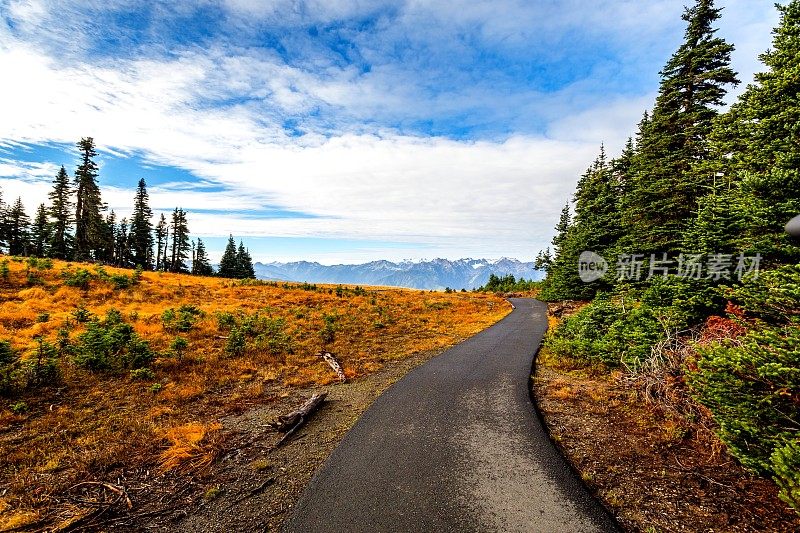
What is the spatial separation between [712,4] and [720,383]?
20024 millimetres

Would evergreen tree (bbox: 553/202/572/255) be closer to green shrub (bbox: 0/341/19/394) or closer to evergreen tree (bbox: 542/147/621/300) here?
evergreen tree (bbox: 542/147/621/300)

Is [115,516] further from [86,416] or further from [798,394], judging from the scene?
[798,394]

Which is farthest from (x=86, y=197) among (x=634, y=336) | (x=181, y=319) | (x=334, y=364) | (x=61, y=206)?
(x=634, y=336)

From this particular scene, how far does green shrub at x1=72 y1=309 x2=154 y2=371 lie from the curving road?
925cm

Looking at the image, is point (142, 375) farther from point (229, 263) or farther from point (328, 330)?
point (229, 263)

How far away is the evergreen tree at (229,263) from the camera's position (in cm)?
6412

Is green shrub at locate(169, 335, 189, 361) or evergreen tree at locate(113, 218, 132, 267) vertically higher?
evergreen tree at locate(113, 218, 132, 267)

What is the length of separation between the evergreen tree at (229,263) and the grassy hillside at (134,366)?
3733cm

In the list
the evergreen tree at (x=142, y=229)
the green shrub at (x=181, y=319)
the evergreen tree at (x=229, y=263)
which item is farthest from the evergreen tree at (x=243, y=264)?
the green shrub at (x=181, y=319)

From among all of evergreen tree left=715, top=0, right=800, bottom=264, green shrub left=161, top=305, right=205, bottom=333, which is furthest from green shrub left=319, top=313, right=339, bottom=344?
evergreen tree left=715, top=0, right=800, bottom=264

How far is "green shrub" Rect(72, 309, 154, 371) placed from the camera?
37.7 feet

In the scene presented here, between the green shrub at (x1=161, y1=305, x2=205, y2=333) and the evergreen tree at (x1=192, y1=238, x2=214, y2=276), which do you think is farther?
the evergreen tree at (x1=192, y1=238, x2=214, y2=276)

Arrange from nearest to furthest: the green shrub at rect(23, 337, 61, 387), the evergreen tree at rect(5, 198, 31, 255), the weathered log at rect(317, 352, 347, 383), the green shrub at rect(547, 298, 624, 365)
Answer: the green shrub at rect(23, 337, 61, 387) < the weathered log at rect(317, 352, 347, 383) < the green shrub at rect(547, 298, 624, 365) < the evergreen tree at rect(5, 198, 31, 255)

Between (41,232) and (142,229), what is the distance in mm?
15678
